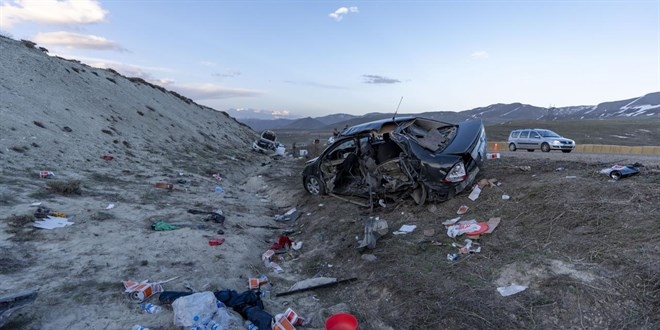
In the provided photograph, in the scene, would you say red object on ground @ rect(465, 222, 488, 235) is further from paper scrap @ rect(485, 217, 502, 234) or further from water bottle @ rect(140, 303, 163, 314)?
water bottle @ rect(140, 303, 163, 314)

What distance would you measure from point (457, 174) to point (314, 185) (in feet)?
14.0

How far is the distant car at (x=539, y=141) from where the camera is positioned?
19.0 m

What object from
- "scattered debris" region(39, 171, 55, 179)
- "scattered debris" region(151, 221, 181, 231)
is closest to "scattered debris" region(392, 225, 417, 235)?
"scattered debris" region(151, 221, 181, 231)

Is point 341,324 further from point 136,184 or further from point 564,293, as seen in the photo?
point 136,184

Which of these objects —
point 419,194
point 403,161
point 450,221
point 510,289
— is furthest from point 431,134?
point 510,289

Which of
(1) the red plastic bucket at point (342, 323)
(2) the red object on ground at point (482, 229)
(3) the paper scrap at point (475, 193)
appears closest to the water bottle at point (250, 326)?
(1) the red plastic bucket at point (342, 323)

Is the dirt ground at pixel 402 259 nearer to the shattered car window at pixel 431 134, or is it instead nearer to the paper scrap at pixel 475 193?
the paper scrap at pixel 475 193

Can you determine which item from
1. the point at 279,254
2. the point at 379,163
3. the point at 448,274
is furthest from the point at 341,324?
the point at 379,163

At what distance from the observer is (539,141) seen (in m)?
19.9

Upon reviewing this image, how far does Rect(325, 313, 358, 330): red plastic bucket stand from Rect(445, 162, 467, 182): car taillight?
12.3ft

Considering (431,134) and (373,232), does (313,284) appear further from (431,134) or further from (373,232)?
(431,134)

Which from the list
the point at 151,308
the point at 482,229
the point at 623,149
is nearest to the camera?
the point at 151,308

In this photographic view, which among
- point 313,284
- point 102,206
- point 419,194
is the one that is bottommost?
point 313,284

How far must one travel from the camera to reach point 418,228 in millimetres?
6453
